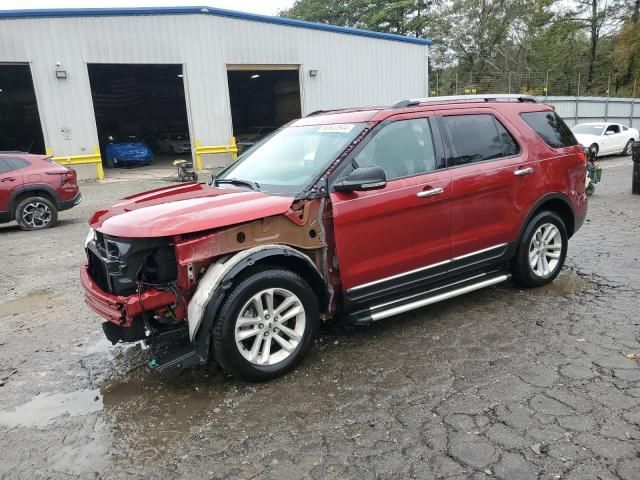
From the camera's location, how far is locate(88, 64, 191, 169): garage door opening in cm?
2827

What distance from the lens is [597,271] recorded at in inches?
228

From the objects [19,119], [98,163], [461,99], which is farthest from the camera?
[19,119]

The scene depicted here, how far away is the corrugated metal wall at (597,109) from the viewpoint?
2658 centimetres

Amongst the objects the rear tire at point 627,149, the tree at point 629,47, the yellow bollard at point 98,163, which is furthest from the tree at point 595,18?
the yellow bollard at point 98,163

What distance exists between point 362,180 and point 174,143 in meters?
28.2

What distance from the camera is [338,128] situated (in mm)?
4246

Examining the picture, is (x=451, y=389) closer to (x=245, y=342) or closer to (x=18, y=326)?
(x=245, y=342)

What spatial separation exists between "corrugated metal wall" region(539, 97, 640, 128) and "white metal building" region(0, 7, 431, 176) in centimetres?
824

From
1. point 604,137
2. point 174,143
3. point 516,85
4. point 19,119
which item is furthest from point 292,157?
point 19,119

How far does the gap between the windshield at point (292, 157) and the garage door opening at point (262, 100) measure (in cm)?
2274

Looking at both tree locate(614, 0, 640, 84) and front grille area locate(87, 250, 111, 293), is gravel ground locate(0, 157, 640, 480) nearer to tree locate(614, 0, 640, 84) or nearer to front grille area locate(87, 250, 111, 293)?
front grille area locate(87, 250, 111, 293)

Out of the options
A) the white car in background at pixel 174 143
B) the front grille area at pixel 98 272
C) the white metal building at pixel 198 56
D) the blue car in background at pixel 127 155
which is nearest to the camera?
the front grille area at pixel 98 272

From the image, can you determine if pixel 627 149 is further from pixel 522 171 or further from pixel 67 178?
pixel 67 178

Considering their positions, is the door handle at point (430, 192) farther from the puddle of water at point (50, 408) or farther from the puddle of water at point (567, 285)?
the puddle of water at point (50, 408)
